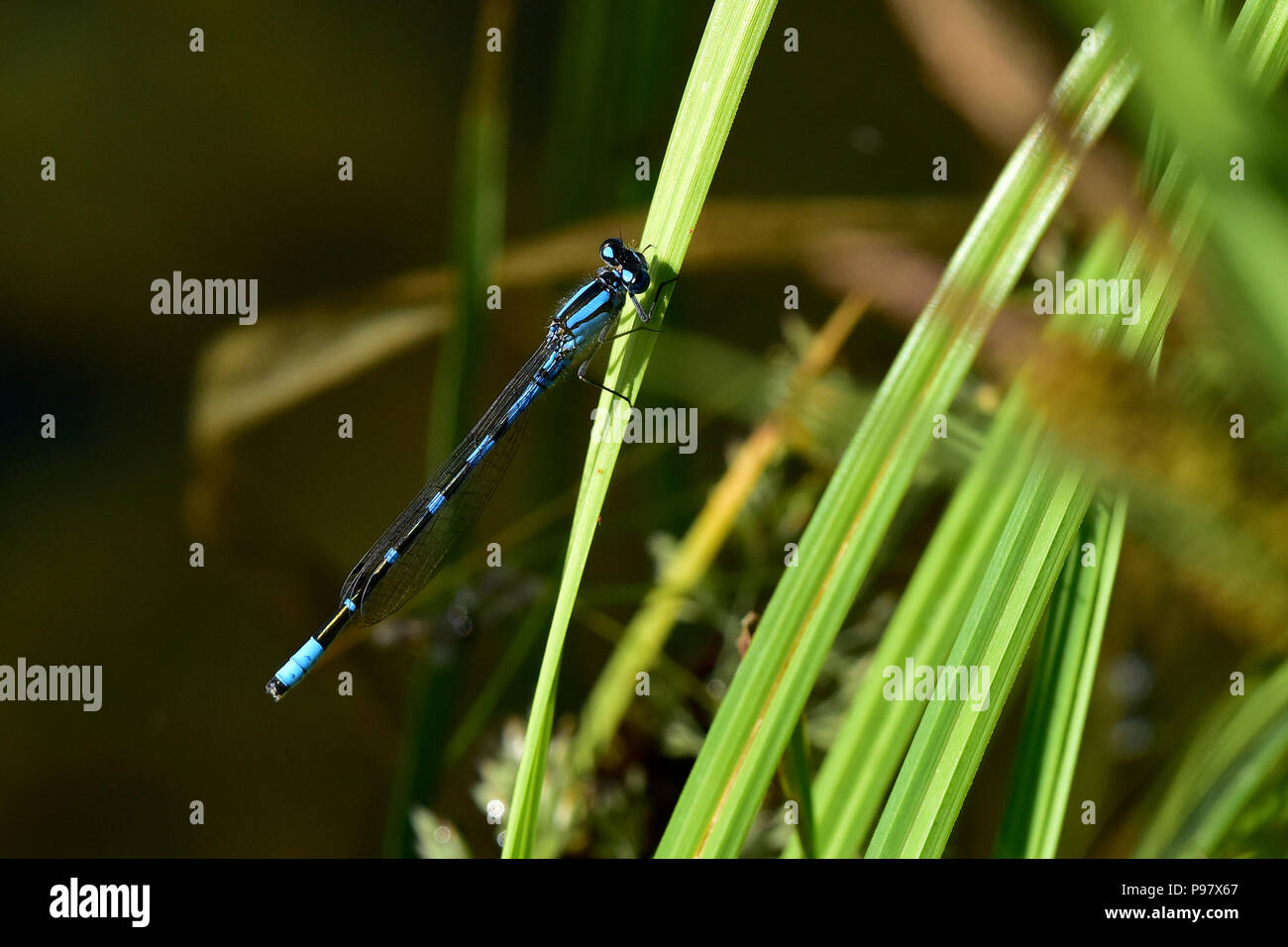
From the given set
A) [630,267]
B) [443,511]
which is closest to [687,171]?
[630,267]

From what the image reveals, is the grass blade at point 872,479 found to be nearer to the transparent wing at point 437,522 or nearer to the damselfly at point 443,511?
the damselfly at point 443,511

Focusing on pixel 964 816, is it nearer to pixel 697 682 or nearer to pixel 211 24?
pixel 697 682

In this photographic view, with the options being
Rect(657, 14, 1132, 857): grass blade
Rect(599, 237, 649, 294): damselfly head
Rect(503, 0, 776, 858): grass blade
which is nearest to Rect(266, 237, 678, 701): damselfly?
Rect(599, 237, 649, 294): damselfly head

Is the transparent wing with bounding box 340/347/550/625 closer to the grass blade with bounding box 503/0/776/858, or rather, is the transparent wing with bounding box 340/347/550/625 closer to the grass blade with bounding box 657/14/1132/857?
the grass blade with bounding box 503/0/776/858

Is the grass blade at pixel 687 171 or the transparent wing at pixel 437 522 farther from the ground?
the grass blade at pixel 687 171

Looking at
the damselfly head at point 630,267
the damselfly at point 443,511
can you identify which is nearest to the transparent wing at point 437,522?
the damselfly at point 443,511

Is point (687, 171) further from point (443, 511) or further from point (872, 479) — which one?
point (443, 511)

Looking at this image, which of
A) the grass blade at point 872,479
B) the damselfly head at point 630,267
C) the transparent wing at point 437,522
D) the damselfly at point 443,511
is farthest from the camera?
the transparent wing at point 437,522
